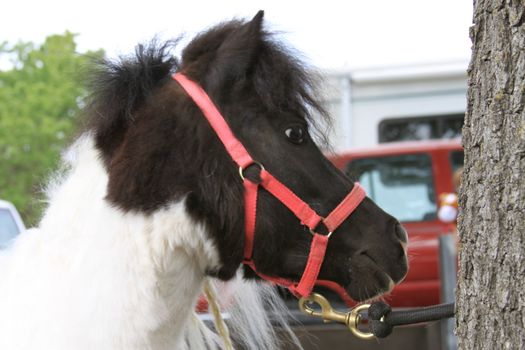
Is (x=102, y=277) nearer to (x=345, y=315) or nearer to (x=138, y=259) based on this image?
(x=138, y=259)

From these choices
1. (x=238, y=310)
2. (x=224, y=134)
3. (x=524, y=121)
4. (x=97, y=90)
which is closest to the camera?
(x=524, y=121)

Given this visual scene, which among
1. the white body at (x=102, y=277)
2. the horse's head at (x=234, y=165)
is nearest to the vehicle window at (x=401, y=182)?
the horse's head at (x=234, y=165)

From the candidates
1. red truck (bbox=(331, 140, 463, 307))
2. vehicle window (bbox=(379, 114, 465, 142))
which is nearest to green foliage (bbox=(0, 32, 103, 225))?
vehicle window (bbox=(379, 114, 465, 142))

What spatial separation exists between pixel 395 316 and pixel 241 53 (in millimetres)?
918

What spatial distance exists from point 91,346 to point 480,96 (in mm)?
1175

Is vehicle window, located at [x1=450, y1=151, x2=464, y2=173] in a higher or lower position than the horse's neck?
lower

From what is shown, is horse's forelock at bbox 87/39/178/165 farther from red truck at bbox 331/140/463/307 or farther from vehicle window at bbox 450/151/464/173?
vehicle window at bbox 450/151/464/173

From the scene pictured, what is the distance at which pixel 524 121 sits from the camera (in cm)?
158

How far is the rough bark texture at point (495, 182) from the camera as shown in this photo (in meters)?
1.59

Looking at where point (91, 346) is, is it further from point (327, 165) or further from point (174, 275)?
point (327, 165)

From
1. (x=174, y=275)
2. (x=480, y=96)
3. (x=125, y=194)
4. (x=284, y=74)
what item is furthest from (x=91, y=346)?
(x=480, y=96)

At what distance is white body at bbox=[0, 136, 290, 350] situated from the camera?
1.90m

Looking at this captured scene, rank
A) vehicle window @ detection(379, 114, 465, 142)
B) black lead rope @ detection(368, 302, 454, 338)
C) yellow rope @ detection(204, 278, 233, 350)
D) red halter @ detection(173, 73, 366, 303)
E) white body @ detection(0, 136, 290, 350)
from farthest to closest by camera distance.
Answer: vehicle window @ detection(379, 114, 465, 142), yellow rope @ detection(204, 278, 233, 350), black lead rope @ detection(368, 302, 454, 338), red halter @ detection(173, 73, 366, 303), white body @ detection(0, 136, 290, 350)

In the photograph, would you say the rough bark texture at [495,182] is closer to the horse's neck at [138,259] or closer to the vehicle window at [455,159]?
the horse's neck at [138,259]
